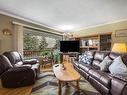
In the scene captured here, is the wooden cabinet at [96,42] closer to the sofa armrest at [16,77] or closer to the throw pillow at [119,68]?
the throw pillow at [119,68]

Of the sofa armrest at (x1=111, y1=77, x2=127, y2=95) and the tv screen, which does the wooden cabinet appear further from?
Result: the sofa armrest at (x1=111, y1=77, x2=127, y2=95)

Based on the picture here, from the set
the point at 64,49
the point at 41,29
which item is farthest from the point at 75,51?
the point at 41,29

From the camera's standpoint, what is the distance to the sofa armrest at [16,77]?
315 centimetres

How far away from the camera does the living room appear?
9.39ft

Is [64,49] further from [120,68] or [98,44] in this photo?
[120,68]

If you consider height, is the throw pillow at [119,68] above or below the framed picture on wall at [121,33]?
below

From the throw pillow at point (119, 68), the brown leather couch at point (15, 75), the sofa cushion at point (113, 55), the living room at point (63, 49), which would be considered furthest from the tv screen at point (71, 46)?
the throw pillow at point (119, 68)

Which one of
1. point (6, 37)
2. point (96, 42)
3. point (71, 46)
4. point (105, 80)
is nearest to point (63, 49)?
point (71, 46)

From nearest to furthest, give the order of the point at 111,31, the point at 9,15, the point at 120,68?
the point at 120,68 < the point at 9,15 < the point at 111,31

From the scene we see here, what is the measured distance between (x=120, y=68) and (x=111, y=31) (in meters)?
3.01

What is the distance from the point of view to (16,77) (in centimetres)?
319

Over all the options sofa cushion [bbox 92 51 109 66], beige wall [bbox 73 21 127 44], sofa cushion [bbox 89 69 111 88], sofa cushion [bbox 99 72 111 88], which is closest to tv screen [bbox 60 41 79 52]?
beige wall [bbox 73 21 127 44]

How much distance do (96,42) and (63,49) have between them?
1.82 meters

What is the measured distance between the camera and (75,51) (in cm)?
666
